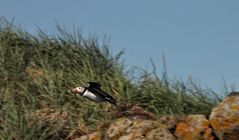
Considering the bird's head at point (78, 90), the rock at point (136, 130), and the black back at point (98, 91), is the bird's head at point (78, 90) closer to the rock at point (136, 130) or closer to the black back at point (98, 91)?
the black back at point (98, 91)

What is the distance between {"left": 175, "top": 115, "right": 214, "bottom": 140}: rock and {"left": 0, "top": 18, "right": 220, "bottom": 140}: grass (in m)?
1.85

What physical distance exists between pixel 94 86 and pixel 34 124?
4.32 feet

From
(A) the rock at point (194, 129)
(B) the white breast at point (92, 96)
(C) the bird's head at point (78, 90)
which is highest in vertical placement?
(C) the bird's head at point (78, 90)

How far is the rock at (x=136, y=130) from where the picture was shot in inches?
342

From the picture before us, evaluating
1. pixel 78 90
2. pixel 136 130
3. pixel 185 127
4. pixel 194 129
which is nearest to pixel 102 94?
pixel 78 90

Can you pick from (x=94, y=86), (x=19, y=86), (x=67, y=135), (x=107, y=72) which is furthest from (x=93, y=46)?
(x=67, y=135)

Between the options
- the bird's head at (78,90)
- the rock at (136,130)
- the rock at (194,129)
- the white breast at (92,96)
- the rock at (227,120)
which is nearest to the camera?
the rock at (227,120)

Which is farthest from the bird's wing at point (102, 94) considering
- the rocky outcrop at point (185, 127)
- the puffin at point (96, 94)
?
the rocky outcrop at point (185, 127)

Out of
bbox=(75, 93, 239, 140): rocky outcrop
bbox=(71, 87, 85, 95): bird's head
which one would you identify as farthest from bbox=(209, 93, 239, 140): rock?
bbox=(71, 87, 85, 95): bird's head

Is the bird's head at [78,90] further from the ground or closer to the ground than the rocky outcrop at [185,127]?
further from the ground

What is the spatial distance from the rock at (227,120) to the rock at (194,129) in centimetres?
10

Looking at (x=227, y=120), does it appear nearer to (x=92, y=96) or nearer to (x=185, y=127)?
(x=185, y=127)

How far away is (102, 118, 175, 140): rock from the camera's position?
869 centimetres

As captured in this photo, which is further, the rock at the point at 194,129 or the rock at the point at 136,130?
the rock at the point at 136,130
